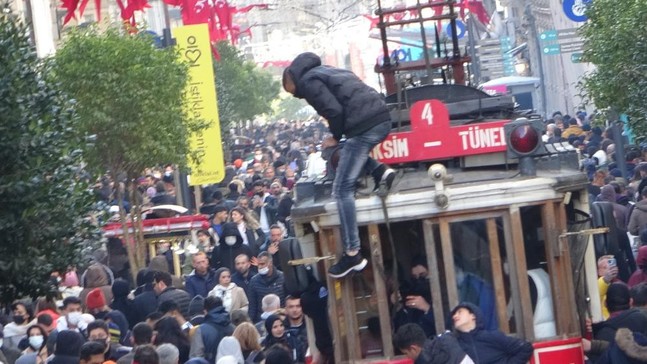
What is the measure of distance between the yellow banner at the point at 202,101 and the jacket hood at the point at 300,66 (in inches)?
573

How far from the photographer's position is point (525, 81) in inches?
1789

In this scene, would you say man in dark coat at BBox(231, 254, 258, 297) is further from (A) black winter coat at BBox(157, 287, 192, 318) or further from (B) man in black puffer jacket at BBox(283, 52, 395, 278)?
(B) man in black puffer jacket at BBox(283, 52, 395, 278)

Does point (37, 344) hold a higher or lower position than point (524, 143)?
lower

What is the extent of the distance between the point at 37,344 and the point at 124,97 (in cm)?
774

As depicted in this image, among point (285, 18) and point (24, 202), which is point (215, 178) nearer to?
point (24, 202)

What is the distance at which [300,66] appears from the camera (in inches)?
396

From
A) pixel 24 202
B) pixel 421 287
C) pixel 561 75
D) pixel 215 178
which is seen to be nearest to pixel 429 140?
pixel 421 287

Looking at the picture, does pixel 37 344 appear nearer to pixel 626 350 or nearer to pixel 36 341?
pixel 36 341

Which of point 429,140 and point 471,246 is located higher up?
point 429,140

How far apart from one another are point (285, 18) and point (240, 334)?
122213mm

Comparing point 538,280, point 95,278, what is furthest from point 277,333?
point 95,278

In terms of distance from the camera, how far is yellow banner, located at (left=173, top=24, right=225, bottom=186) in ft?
81.9

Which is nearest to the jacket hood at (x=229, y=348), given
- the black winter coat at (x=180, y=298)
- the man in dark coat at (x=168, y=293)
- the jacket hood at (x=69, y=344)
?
the jacket hood at (x=69, y=344)

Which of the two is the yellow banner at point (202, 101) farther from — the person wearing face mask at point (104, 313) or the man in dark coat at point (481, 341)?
the man in dark coat at point (481, 341)
